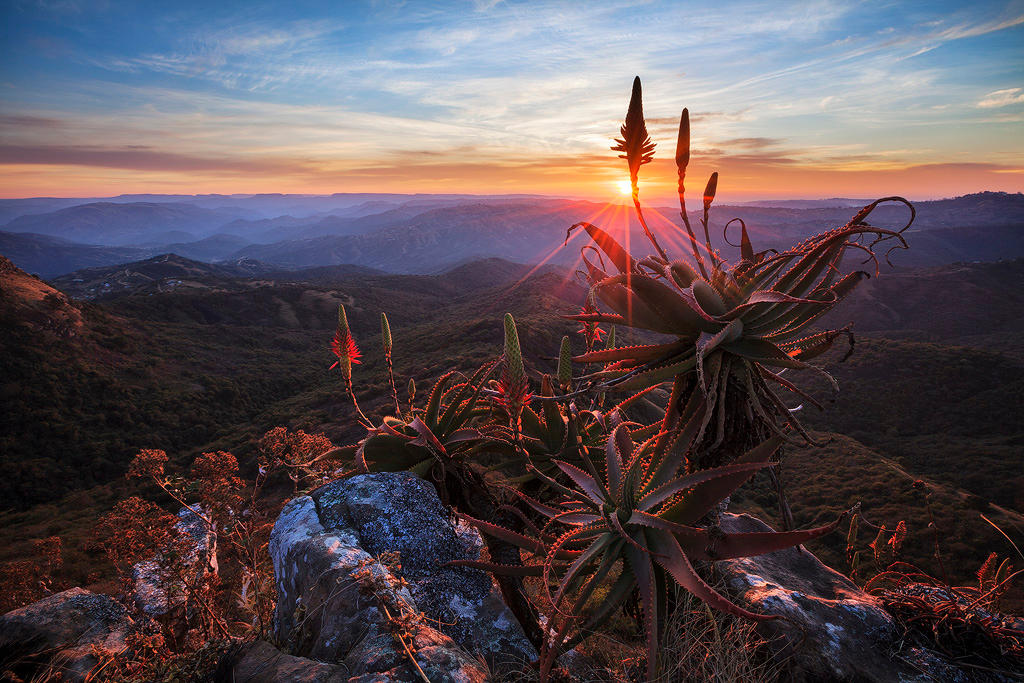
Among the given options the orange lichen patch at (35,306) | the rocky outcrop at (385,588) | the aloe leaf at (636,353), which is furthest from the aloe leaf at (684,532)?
the orange lichen patch at (35,306)

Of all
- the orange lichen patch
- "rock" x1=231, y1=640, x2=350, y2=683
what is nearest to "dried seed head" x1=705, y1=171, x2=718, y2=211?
"rock" x1=231, y1=640, x2=350, y2=683

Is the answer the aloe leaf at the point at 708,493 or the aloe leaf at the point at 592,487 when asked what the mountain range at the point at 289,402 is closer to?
the aloe leaf at the point at 592,487

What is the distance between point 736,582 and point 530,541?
57.0 inches

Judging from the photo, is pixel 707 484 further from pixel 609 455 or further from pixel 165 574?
pixel 165 574

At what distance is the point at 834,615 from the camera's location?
8.54ft

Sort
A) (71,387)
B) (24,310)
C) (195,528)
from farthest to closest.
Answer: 1. (24,310)
2. (71,387)
3. (195,528)

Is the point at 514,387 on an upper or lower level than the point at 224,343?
upper

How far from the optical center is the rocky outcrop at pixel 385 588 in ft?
6.33

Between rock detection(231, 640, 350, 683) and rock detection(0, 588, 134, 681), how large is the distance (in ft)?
4.74

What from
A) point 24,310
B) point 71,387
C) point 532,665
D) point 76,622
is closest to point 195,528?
point 76,622

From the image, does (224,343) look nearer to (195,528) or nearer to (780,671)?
(195,528)

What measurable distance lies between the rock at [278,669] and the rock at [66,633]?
4.74 feet

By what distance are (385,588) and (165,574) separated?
7.98 ft

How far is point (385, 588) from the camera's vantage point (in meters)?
1.91
